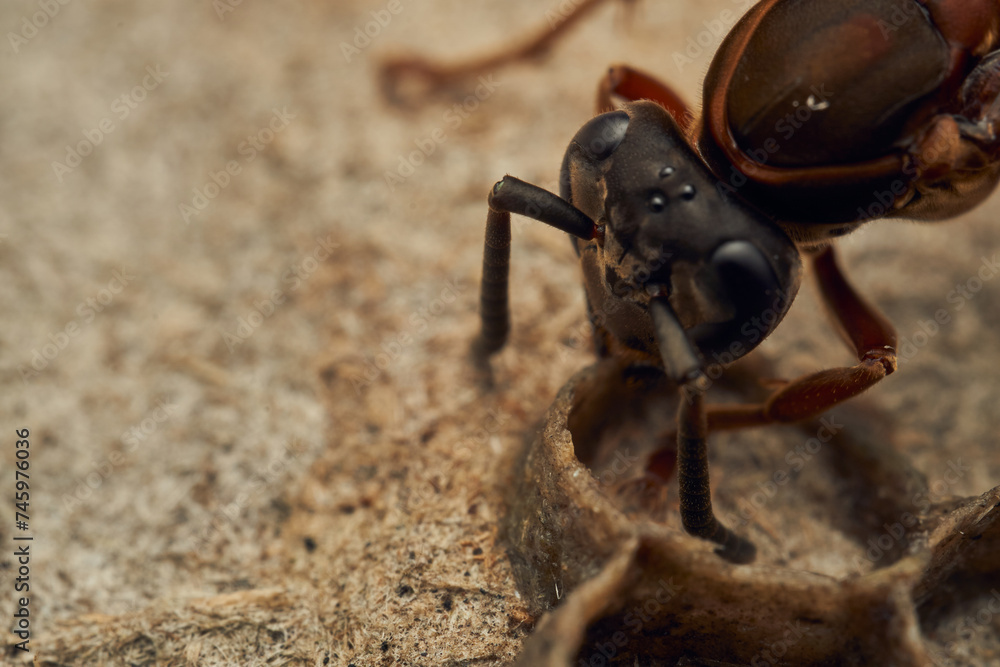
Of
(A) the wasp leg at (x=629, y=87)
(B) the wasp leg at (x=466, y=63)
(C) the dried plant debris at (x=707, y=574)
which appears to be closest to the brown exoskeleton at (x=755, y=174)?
(C) the dried plant debris at (x=707, y=574)

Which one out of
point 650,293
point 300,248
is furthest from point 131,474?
point 650,293

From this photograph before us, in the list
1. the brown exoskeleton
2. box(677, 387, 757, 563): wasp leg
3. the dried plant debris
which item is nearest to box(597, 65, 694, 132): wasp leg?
the brown exoskeleton

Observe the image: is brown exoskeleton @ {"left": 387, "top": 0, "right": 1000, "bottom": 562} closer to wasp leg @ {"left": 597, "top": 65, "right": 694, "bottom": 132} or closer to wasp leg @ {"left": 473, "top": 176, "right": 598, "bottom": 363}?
wasp leg @ {"left": 473, "top": 176, "right": 598, "bottom": 363}

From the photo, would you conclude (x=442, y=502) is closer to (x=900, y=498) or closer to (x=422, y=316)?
(x=422, y=316)

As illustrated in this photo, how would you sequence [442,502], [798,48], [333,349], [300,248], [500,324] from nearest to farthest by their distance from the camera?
[798,48] → [442,502] → [500,324] → [333,349] → [300,248]

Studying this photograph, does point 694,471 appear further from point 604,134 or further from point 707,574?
point 604,134

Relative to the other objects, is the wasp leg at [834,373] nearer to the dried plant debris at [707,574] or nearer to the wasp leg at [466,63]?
the dried plant debris at [707,574]
